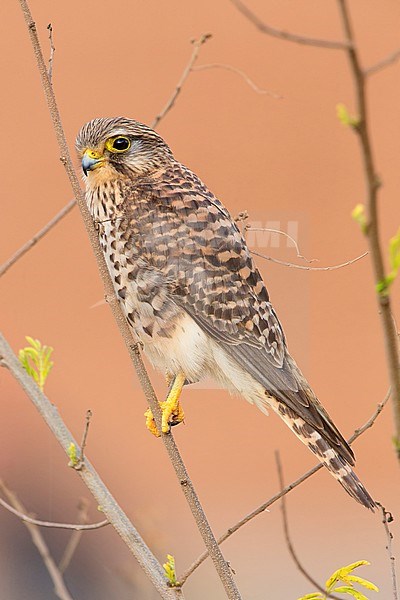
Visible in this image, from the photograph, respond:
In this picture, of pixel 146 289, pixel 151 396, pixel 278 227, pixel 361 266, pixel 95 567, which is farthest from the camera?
pixel 95 567

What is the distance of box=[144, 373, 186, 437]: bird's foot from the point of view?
155cm

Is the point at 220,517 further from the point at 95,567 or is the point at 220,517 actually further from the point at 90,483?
the point at 90,483

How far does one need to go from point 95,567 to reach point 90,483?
221cm

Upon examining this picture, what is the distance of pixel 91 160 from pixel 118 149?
0.10m

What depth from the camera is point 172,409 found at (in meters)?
1.56

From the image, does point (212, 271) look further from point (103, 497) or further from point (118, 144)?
point (103, 497)

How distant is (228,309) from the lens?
1.69 m

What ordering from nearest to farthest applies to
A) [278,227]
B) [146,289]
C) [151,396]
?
[151,396]
[278,227]
[146,289]

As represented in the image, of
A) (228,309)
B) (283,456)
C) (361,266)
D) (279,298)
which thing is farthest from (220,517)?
(279,298)

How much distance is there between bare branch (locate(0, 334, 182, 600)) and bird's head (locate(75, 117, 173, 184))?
443 millimetres

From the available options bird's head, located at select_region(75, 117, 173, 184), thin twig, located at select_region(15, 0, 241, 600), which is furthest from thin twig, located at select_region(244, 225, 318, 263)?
bird's head, located at select_region(75, 117, 173, 184)

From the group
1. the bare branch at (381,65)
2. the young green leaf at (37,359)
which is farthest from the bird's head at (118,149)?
the bare branch at (381,65)

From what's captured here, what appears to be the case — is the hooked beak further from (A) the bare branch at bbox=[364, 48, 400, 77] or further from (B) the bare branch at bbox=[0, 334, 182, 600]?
(A) the bare branch at bbox=[364, 48, 400, 77]

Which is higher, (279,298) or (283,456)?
(279,298)
